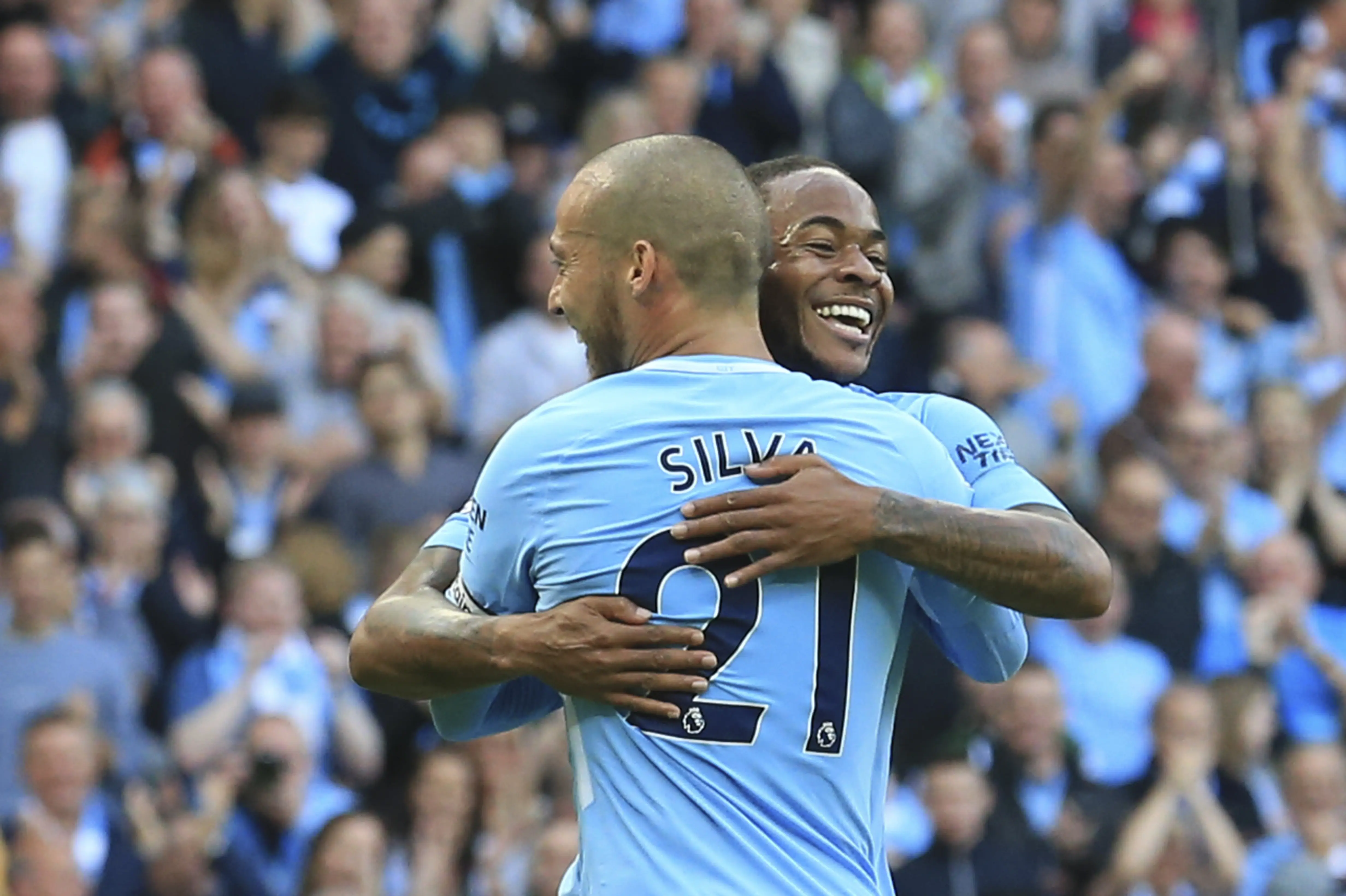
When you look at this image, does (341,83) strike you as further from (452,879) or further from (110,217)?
(452,879)

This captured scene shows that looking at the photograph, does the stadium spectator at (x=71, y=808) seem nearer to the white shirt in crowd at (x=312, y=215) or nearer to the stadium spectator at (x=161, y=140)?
the stadium spectator at (x=161, y=140)

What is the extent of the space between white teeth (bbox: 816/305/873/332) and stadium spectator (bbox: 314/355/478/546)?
5.81 metres

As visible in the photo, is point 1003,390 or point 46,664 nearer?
point 46,664

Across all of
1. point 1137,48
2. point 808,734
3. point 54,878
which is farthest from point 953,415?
point 1137,48

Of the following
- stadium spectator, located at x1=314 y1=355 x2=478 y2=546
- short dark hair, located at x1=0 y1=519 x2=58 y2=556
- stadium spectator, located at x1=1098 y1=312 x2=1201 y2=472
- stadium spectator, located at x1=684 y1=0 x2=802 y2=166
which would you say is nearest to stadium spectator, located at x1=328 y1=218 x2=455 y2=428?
stadium spectator, located at x1=314 y1=355 x2=478 y2=546

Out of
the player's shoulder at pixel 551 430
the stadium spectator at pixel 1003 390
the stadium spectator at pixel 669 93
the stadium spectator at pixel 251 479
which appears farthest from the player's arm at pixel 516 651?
the stadium spectator at pixel 669 93

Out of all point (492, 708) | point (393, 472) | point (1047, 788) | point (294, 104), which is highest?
point (492, 708)

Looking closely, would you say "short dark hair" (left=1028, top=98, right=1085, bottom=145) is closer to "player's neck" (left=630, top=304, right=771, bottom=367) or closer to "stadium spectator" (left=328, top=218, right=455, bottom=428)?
"stadium spectator" (left=328, top=218, right=455, bottom=428)

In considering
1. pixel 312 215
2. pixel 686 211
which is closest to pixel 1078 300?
pixel 312 215

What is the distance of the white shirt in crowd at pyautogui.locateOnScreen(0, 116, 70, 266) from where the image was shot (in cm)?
1032

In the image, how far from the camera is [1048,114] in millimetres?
12398

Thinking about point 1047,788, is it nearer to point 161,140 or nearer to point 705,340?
point 161,140

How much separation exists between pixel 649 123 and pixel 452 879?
4181mm

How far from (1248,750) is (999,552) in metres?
7.15
